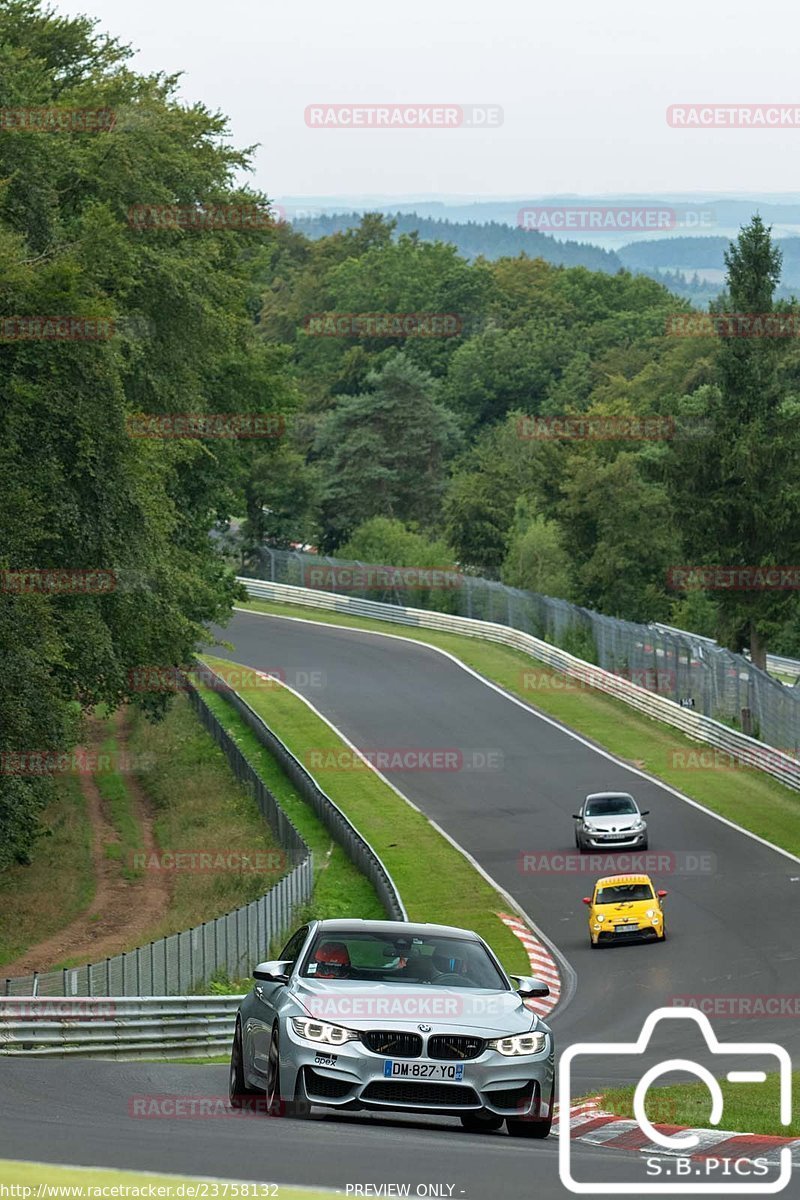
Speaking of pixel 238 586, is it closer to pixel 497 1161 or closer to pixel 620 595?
pixel 620 595

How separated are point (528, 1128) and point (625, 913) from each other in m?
20.3

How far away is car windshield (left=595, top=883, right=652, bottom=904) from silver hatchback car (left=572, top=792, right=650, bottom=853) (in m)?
7.69

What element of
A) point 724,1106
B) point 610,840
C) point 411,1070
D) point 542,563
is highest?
point 411,1070

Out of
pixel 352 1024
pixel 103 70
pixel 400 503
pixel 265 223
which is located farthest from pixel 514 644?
pixel 352 1024

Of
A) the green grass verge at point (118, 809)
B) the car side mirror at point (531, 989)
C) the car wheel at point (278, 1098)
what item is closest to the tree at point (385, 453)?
the green grass verge at point (118, 809)

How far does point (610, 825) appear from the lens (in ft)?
132

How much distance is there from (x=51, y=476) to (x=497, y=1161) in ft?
70.3

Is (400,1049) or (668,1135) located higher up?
(400,1049)

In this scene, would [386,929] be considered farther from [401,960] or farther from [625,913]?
[625,913]

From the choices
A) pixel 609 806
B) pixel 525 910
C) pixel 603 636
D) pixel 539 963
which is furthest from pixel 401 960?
pixel 603 636

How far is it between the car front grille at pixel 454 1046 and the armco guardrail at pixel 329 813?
19.7 m

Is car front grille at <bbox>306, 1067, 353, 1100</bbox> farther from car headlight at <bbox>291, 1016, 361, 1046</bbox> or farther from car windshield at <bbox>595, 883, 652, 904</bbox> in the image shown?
car windshield at <bbox>595, 883, 652, 904</bbox>

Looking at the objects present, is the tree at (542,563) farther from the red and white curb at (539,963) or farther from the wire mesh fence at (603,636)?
the red and white curb at (539,963)

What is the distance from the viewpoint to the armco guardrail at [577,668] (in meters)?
51.2
